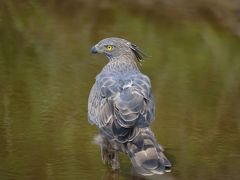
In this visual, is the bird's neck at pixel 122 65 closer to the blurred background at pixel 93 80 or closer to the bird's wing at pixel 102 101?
the bird's wing at pixel 102 101

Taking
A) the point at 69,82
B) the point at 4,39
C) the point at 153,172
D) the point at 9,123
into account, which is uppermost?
the point at 4,39

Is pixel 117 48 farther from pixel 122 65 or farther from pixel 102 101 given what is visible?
pixel 102 101

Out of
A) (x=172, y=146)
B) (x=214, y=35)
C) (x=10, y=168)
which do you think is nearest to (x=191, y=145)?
(x=172, y=146)

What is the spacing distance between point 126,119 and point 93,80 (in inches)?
148

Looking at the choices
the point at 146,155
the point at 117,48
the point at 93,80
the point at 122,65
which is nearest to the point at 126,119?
the point at 146,155

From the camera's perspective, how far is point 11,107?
9.33 meters

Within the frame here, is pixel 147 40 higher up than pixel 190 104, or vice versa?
pixel 147 40

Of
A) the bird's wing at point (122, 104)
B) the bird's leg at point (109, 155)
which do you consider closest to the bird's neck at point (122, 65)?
the bird's wing at point (122, 104)

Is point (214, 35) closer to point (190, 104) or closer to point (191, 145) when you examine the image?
point (190, 104)

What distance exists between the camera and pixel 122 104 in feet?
23.2

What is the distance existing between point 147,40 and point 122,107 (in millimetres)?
6984

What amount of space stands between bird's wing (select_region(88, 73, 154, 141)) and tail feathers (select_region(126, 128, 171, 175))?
0.10 metres

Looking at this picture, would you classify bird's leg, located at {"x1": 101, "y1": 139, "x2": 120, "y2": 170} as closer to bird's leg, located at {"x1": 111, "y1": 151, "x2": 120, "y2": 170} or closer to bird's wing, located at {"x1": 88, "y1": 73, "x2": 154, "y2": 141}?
bird's leg, located at {"x1": 111, "y1": 151, "x2": 120, "y2": 170}

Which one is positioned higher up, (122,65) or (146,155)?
(122,65)
